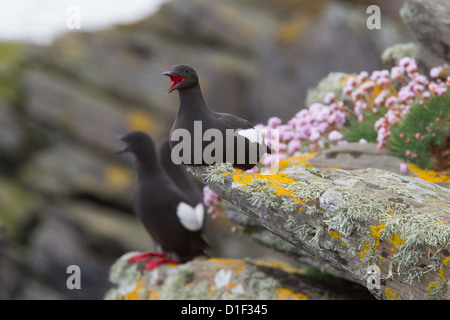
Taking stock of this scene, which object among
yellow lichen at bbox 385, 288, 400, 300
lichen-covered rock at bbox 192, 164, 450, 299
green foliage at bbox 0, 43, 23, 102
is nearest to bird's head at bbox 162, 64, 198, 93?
lichen-covered rock at bbox 192, 164, 450, 299

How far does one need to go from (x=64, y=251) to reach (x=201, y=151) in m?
10.5

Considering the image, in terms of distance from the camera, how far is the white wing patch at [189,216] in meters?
6.46

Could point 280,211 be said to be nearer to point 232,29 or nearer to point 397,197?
point 397,197

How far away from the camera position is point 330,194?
3.99m

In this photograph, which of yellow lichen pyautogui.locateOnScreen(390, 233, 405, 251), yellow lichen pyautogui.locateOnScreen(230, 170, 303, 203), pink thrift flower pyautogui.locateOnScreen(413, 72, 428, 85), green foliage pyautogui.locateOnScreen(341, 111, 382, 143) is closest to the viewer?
yellow lichen pyautogui.locateOnScreen(390, 233, 405, 251)

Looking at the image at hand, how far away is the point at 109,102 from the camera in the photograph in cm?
1589

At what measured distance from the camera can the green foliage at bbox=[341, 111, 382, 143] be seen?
6.39 metres

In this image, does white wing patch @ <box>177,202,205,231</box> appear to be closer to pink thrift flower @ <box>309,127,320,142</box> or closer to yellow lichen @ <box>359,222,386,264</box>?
pink thrift flower @ <box>309,127,320,142</box>

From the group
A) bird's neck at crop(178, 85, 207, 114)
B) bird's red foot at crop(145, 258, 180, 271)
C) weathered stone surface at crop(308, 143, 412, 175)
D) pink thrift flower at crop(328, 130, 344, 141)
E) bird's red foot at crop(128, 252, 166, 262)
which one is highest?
→ bird's neck at crop(178, 85, 207, 114)

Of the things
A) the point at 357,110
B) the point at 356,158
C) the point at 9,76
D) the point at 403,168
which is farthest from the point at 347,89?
the point at 9,76

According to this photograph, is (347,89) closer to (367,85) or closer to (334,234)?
(367,85)

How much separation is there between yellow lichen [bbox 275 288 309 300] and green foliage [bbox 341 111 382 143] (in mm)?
2185

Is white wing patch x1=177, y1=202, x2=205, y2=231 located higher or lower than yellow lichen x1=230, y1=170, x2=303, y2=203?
lower

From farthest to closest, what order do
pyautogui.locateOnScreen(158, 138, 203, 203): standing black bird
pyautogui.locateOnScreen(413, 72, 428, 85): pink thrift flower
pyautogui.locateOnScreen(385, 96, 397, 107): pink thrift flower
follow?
pyautogui.locateOnScreen(158, 138, 203, 203): standing black bird
pyautogui.locateOnScreen(385, 96, 397, 107): pink thrift flower
pyautogui.locateOnScreen(413, 72, 428, 85): pink thrift flower
